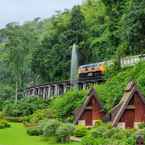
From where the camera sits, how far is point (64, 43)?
77750mm

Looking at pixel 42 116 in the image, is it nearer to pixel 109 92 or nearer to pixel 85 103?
pixel 85 103

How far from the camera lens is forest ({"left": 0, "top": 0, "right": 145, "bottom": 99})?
203 feet

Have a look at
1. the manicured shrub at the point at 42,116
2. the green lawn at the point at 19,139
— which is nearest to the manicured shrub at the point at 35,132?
the green lawn at the point at 19,139

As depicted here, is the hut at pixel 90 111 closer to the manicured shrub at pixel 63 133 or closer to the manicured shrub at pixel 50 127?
the manicured shrub at pixel 50 127

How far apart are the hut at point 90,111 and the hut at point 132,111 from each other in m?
5.43

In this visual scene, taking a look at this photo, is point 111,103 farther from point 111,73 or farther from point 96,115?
point 111,73

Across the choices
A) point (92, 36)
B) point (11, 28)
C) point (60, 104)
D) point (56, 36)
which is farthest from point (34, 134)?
point (11, 28)

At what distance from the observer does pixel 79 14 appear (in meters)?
77.4

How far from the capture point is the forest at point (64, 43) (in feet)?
A: 203

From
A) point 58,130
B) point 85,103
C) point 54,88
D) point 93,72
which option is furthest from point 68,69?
Answer: point 58,130

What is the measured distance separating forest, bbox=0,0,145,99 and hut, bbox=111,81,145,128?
20089mm

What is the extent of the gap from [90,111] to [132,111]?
6597mm

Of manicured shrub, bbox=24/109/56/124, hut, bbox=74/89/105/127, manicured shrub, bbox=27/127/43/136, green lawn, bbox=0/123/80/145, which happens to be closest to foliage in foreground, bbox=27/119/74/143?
green lawn, bbox=0/123/80/145

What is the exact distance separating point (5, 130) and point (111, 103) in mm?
9085
